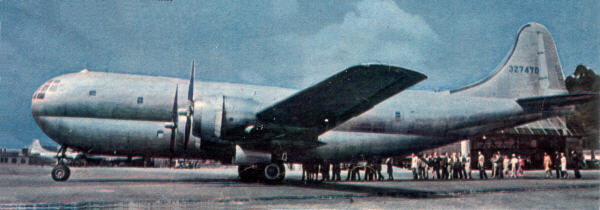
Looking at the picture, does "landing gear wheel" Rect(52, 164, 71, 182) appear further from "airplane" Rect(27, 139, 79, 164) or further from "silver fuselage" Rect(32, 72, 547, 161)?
"airplane" Rect(27, 139, 79, 164)

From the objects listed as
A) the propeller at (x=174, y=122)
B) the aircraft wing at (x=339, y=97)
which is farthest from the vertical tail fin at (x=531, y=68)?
the propeller at (x=174, y=122)

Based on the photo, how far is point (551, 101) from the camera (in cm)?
1745

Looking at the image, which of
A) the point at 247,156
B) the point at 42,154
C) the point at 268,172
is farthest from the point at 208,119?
the point at 42,154

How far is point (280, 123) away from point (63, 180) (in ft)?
27.8

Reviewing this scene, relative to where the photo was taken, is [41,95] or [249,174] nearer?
[41,95]

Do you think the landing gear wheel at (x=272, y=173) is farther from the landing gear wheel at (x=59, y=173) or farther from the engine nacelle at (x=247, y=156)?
the landing gear wheel at (x=59, y=173)

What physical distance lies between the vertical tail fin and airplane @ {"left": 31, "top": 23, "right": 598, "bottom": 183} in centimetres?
15

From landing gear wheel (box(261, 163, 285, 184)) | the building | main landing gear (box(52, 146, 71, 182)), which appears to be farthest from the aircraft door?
the building

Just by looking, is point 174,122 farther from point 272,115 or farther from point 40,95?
point 40,95

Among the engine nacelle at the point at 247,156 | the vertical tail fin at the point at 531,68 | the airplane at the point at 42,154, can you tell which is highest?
the vertical tail fin at the point at 531,68

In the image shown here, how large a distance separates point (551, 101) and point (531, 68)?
10.4 feet

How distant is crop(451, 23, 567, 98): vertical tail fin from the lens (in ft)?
63.9

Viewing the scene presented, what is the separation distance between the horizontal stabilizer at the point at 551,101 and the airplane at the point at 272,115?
0.05m

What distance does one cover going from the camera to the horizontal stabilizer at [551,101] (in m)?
16.5
